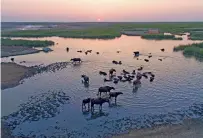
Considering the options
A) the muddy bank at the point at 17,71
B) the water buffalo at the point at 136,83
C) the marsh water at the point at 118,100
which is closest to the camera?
the marsh water at the point at 118,100

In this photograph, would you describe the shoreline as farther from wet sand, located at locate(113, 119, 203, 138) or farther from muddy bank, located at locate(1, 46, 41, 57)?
wet sand, located at locate(113, 119, 203, 138)

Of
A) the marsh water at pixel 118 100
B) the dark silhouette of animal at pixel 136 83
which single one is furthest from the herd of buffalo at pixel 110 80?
the marsh water at pixel 118 100

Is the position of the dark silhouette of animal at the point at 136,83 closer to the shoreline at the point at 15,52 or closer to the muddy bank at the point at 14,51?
the shoreline at the point at 15,52

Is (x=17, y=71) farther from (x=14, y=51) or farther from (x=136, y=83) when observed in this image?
(x=14, y=51)

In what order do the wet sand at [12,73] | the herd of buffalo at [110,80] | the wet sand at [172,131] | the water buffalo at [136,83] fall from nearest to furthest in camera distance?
the wet sand at [172,131] < the herd of buffalo at [110,80] < the water buffalo at [136,83] < the wet sand at [12,73]

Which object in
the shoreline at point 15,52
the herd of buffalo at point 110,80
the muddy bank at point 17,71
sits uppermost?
the herd of buffalo at point 110,80

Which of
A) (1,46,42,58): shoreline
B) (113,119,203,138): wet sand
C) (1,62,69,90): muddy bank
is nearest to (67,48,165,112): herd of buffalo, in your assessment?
(113,119,203,138): wet sand

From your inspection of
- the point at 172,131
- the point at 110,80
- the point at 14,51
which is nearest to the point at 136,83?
the point at 110,80

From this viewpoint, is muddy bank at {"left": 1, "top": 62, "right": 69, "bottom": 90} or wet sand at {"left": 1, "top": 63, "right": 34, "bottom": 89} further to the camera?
muddy bank at {"left": 1, "top": 62, "right": 69, "bottom": 90}
